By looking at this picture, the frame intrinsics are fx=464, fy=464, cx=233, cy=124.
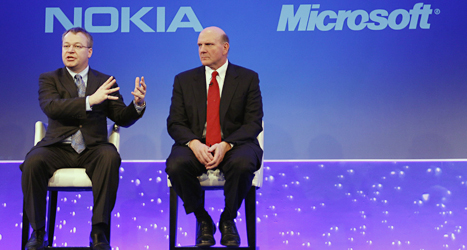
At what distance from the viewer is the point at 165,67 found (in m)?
3.72

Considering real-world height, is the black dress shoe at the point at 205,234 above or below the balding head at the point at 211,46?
below

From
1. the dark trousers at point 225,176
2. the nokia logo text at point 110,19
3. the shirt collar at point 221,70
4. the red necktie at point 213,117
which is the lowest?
the dark trousers at point 225,176

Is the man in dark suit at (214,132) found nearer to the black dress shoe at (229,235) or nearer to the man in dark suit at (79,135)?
the black dress shoe at (229,235)

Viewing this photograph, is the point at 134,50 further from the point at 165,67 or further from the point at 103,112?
the point at 103,112

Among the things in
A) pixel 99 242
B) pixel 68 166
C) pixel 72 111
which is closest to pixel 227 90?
pixel 72 111

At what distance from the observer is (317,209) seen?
11.6ft

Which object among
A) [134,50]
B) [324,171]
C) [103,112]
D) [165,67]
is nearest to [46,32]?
[134,50]

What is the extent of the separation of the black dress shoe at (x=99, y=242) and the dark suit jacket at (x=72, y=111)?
22.5 inches

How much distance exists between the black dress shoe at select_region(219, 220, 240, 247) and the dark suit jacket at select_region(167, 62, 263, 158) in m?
0.48

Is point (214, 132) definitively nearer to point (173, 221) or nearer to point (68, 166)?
point (173, 221)

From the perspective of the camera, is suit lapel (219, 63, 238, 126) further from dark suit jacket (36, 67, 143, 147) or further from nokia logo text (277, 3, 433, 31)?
nokia logo text (277, 3, 433, 31)

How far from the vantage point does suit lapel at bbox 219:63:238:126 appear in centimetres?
285

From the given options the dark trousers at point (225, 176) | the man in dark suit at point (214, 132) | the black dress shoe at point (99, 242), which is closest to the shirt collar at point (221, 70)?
the man in dark suit at point (214, 132)

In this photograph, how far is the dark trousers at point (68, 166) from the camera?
2521 millimetres
